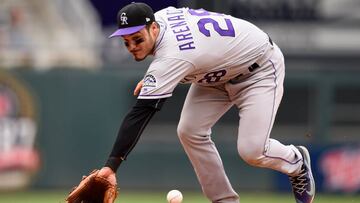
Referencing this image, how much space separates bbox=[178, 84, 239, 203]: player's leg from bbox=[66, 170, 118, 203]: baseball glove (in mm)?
939

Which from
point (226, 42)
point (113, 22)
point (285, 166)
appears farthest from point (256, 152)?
point (113, 22)

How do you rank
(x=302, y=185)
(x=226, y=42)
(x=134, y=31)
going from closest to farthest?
(x=134, y=31)
(x=226, y=42)
(x=302, y=185)

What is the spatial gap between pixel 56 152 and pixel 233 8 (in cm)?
315

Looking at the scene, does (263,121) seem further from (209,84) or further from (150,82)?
(150,82)

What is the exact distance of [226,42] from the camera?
300 inches

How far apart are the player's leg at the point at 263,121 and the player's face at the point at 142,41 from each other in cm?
94

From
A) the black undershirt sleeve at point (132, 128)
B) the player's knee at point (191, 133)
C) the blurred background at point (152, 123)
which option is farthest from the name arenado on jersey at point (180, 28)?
the blurred background at point (152, 123)

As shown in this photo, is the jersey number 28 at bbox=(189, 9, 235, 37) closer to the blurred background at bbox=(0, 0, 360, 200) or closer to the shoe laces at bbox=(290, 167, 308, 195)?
the shoe laces at bbox=(290, 167, 308, 195)

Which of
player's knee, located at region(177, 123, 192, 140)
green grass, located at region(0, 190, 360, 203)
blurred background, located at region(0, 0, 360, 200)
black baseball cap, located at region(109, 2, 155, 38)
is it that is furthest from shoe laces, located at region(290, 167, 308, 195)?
blurred background, located at region(0, 0, 360, 200)

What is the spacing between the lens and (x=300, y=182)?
26.7ft

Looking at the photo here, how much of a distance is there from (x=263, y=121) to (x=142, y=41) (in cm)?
118

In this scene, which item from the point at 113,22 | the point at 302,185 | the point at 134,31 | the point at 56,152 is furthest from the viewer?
the point at 113,22

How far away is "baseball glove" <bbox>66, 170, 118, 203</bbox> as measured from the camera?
23.8 ft

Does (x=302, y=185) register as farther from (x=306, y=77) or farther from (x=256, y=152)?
(x=306, y=77)
